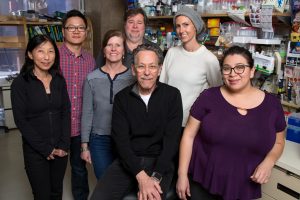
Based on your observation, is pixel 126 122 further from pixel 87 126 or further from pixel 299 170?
pixel 299 170

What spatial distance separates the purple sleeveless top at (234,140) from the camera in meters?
1.42

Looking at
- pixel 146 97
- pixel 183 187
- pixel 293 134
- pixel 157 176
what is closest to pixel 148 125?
pixel 146 97

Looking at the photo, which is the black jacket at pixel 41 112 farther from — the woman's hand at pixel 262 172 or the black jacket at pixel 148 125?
the woman's hand at pixel 262 172

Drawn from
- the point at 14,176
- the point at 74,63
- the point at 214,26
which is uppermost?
the point at 214,26

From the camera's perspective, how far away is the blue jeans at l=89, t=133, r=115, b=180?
184 cm

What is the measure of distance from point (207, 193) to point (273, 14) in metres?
1.25

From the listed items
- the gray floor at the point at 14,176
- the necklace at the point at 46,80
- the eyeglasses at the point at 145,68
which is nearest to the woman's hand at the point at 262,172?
the eyeglasses at the point at 145,68

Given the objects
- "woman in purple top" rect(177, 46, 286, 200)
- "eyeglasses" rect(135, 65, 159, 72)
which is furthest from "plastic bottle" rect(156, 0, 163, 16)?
"woman in purple top" rect(177, 46, 286, 200)

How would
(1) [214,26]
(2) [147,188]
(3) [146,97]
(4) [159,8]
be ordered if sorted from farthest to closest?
(4) [159,8]
(1) [214,26]
(3) [146,97]
(2) [147,188]

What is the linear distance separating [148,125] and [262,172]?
2.00 feet

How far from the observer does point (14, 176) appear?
9.44 feet

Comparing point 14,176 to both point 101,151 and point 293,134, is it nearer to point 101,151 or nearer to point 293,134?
point 101,151

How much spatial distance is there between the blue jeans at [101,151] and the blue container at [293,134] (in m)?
1.14

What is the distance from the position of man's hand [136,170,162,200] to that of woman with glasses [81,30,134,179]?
1.22ft
